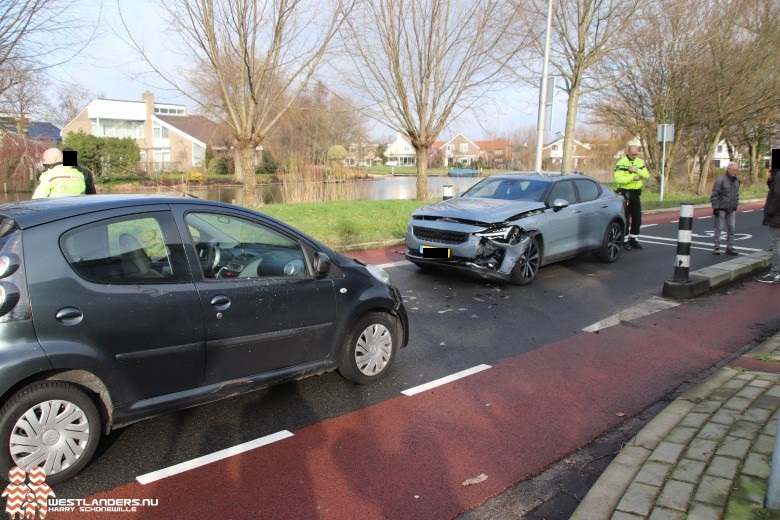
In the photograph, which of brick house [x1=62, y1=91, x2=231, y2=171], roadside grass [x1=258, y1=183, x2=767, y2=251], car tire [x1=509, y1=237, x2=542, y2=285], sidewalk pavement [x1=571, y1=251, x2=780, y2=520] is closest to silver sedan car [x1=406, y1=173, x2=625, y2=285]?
car tire [x1=509, y1=237, x2=542, y2=285]

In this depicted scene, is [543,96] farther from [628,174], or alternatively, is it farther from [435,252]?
[435,252]

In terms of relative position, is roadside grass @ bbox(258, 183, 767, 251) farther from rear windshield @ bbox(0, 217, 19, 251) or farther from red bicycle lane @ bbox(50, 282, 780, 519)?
rear windshield @ bbox(0, 217, 19, 251)

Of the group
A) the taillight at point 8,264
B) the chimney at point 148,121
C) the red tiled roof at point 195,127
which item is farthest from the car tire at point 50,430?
the chimney at point 148,121

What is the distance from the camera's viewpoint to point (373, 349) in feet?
15.2

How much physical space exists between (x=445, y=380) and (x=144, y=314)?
2488mm

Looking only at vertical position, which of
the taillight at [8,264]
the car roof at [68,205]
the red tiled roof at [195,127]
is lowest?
the taillight at [8,264]

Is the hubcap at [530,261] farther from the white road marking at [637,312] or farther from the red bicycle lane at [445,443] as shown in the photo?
the red bicycle lane at [445,443]

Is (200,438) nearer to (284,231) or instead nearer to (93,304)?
(93,304)

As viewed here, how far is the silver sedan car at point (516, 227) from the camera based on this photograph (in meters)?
7.72

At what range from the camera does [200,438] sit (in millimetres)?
3676

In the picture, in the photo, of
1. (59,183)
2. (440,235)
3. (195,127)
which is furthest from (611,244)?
(195,127)

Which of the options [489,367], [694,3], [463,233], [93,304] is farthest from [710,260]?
[694,3]

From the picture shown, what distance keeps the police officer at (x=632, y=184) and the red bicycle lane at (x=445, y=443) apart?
238 inches

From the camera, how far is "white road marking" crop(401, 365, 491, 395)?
451 centimetres
